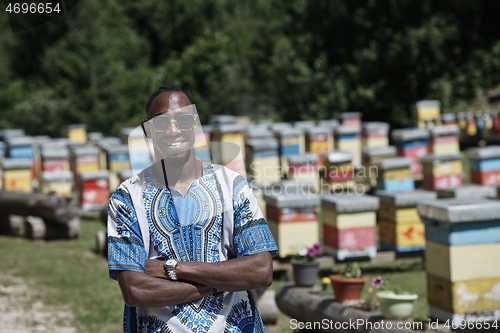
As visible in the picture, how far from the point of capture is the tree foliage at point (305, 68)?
736 inches

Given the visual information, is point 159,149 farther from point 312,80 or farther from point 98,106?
point 98,106

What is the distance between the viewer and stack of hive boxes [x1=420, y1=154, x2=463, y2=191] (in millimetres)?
9547

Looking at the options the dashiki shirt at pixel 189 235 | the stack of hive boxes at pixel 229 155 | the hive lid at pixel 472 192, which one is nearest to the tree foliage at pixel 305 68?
the hive lid at pixel 472 192

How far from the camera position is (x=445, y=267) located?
464cm

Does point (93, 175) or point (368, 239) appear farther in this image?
point (93, 175)

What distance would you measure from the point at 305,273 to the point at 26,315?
2815 millimetres

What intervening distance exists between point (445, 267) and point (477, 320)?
43 cm

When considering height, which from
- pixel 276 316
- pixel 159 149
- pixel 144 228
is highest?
pixel 159 149

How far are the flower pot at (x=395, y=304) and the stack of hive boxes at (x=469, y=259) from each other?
0.74 metres

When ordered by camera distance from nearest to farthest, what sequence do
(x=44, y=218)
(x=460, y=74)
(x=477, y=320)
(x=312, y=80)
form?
(x=477, y=320) → (x=44, y=218) → (x=460, y=74) → (x=312, y=80)

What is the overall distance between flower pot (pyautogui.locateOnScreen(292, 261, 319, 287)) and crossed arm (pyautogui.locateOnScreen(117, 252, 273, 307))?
3.00 meters

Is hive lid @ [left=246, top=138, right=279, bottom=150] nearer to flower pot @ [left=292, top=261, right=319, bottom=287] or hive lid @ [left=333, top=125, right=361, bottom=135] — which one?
hive lid @ [left=333, top=125, right=361, bottom=135]

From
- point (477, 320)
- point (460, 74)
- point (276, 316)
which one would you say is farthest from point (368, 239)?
point (460, 74)

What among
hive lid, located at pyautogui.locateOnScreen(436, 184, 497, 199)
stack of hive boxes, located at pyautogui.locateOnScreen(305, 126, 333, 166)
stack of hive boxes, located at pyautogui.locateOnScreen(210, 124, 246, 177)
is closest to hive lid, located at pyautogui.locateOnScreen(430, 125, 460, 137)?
stack of hive boxes, located at pyautogui.locateOnScreen(305, 126, 333, 166)
